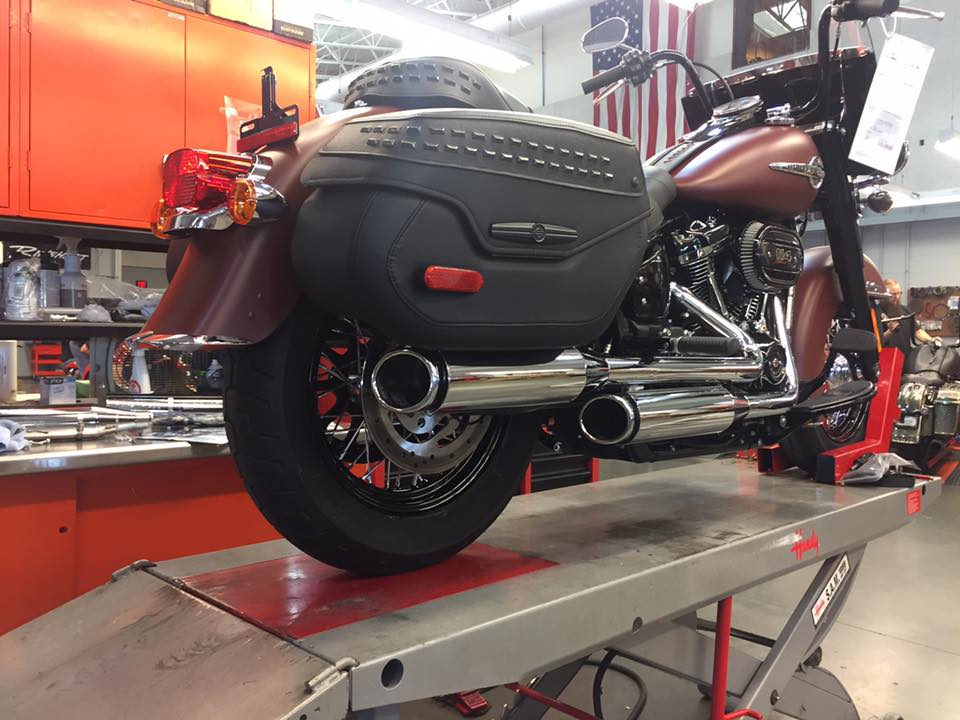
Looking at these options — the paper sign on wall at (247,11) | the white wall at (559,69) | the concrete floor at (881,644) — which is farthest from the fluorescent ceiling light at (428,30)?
the concrete floor at (881,644)

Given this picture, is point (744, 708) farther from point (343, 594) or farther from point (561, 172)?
point (561, 172)

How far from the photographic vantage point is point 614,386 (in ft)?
4.95

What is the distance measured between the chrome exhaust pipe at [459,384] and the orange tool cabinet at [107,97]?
189cm

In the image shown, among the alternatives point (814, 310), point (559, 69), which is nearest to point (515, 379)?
point (814, 310)

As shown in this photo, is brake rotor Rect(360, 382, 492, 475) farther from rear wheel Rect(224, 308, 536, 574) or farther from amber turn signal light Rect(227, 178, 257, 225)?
amber turn signal light Rect(227, 178, 257, 225)

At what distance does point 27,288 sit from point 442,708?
188cm

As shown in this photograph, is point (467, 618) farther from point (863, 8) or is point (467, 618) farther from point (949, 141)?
point (949, 141)

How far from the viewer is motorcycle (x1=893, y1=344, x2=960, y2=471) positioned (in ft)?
17.8

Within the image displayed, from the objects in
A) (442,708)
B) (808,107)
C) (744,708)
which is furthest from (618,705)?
(808,107)

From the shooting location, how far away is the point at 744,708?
5.49 feet

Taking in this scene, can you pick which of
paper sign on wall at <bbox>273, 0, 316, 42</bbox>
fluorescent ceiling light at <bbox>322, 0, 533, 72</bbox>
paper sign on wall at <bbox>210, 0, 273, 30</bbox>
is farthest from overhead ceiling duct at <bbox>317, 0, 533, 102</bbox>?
A: paper sign on wall at <bbox>210, 0, 273, 30</bbox>

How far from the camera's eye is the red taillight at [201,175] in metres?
1.17

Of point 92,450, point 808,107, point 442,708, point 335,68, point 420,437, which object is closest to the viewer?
point 420,437

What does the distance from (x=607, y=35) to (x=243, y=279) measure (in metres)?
1.26
